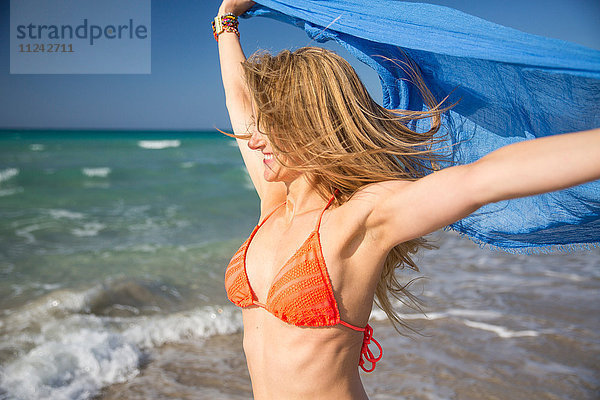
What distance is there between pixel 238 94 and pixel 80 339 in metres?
3.03

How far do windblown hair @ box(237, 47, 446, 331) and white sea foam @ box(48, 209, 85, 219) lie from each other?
33.3 feet

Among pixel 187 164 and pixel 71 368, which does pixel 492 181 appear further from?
pixel 187 164

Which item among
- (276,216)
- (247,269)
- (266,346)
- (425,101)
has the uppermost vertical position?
(425,101)

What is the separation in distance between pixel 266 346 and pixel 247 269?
0.28 m

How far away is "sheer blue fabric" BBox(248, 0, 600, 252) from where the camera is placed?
5.26 feet

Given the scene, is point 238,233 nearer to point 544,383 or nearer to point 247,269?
point 544,383

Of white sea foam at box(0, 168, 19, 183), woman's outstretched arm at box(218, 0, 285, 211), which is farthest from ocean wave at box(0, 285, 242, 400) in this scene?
white sea foam at box(0, 168, 19, 183)

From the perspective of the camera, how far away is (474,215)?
213 centimetres

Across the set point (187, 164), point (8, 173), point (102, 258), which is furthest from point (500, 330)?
point (187, 164)

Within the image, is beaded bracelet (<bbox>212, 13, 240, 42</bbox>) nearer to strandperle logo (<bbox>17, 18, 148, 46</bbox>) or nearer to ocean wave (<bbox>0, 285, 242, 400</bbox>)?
ocean wave (<bbox>0, 285, 242, 400</bbox>)

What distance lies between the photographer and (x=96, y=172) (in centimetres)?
1753

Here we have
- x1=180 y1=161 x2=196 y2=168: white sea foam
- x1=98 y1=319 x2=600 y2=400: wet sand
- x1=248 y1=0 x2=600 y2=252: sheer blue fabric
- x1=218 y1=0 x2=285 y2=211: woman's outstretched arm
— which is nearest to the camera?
x1=248 y1=0 x2=600 y2=252: sheer blue fabric

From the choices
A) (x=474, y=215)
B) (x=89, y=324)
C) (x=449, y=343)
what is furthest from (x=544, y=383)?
(x=89, y=324)

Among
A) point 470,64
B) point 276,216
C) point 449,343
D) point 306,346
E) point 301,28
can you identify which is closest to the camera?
point 306,346
